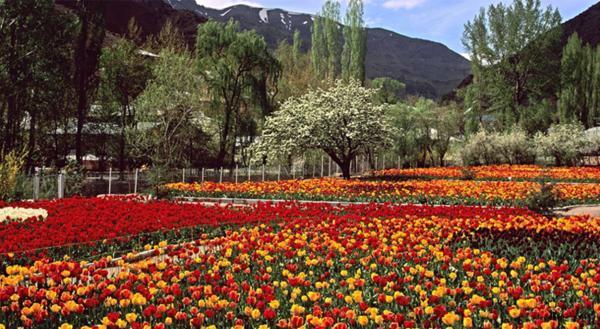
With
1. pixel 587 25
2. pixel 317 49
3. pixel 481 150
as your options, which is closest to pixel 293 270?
pixel 481 150

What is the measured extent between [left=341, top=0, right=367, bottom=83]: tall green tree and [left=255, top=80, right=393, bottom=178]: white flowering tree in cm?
2145

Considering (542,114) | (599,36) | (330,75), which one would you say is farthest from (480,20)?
(599,36)

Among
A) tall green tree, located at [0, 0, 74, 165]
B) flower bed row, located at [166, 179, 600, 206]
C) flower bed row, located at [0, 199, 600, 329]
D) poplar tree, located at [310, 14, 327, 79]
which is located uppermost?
poplar tree, located at [310, 14, 327, 79]

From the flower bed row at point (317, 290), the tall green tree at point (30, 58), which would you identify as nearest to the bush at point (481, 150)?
the tall green tree at point (30, 58)

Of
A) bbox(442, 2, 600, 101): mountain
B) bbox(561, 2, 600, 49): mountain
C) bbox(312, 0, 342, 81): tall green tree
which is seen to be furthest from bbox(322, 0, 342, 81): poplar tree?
bbox(561, 2, 600, 49): mountain

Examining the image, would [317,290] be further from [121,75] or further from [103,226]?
[121,75]

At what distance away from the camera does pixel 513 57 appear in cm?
5153

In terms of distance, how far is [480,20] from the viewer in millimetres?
51344

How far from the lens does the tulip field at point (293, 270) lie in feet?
14.9

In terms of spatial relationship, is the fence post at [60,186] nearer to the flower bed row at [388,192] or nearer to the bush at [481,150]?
the flower bed row at [388,192]

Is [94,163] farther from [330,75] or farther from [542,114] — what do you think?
[542,114]

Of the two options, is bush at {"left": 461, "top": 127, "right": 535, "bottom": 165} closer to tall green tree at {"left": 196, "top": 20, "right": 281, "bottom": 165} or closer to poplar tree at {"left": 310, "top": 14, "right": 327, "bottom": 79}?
poplar tree at {"left": 310, "top": 14, "right": 327, "bottom": 79}

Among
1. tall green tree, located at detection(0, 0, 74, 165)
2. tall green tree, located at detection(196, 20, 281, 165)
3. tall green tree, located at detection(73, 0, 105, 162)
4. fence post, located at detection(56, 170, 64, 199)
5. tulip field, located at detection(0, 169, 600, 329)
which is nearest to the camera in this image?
tulip field, located at detection(0, 169, 600, 329)

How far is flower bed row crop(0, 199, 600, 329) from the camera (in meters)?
4.38
